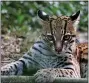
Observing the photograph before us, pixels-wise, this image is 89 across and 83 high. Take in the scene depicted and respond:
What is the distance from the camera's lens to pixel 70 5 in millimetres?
12125

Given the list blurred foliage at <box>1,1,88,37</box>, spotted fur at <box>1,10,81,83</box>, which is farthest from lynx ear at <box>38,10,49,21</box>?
blurred foliage at <box>1,1,88,37</box>

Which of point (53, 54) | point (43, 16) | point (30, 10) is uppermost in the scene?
point (30, 10)

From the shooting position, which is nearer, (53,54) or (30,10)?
(53,54)

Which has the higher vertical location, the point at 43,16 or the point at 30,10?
the point at 30,10

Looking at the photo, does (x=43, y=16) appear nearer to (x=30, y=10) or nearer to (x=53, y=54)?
(x=53, y=54)

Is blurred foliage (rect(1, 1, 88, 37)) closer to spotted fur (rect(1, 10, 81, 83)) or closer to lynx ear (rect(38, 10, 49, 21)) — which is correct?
spotted fur (rect(1, 10, 81, 83))

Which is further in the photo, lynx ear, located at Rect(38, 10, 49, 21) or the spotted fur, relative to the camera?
lynx ear, located at Rect(38, 10, 49, 21)

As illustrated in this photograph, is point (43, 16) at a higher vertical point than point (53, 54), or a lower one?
higher

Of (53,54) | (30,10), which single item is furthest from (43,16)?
(30,10)

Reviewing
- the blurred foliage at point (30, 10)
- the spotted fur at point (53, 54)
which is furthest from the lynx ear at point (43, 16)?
the blurred foliage at point (30, 10)

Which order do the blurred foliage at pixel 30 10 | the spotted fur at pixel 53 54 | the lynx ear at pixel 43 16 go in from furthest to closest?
the blurred foliage at pixel 30 10, the lynx ear at pixel 43 16, the spotted fur at pixel 53 54

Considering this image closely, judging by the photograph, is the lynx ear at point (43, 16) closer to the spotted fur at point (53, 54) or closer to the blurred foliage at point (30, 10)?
the spotted fur at point (53, 54)

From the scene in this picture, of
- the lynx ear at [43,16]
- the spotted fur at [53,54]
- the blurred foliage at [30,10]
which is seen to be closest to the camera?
the spotted fur at [53,54]

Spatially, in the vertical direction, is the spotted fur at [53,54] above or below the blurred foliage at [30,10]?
below
